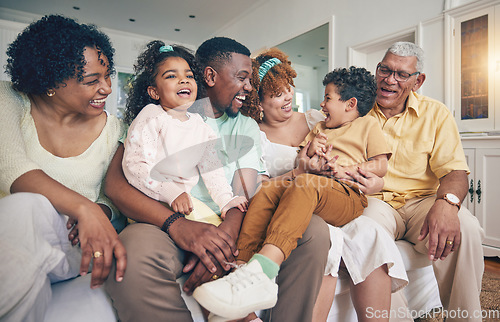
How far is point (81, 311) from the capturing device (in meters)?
0.75

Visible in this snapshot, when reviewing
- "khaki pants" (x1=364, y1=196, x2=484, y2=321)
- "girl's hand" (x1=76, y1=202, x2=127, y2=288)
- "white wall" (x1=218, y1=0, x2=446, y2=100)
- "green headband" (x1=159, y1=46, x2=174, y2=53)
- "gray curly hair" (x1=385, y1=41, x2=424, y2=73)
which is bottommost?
"khaki pants" (x1=364, y1=196, x2=484, y2=321)

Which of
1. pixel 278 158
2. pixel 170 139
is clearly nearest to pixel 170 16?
pixel 278 158

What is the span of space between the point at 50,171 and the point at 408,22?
136 inches

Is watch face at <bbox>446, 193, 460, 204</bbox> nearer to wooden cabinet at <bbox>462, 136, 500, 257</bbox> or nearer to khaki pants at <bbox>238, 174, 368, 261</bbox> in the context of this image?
khaki pants at <bbox>238, 174, 368, 261</bbox>

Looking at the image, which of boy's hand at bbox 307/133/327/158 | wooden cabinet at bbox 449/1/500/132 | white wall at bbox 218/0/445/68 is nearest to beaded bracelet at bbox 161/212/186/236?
boy's hand at bbox 307/133/327/158

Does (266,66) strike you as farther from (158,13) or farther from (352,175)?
(158,13)

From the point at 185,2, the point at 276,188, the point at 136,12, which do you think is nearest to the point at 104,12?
the point at 136,12

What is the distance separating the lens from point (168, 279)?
2.66ft

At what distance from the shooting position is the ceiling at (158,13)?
4070mm

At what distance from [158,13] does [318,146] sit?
3.90 metres

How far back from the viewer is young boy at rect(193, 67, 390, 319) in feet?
2.52

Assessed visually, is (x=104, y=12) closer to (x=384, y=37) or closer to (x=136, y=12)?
(x=136, y=12)

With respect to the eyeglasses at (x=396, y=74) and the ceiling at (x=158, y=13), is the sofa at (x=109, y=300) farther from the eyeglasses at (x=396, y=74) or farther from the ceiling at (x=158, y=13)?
the ceiling at (x=158, y=13)

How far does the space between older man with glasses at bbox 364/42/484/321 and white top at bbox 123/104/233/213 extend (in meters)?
0.71
